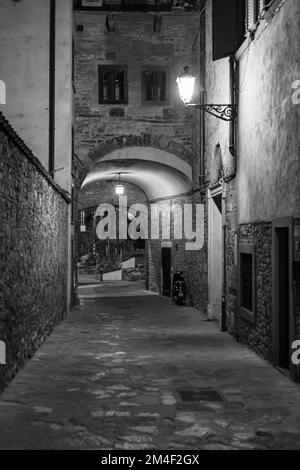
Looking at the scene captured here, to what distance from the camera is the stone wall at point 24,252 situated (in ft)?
21.9

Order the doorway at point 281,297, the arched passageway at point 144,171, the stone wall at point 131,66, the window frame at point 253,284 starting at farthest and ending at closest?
the arched passageway at point 144,171
the stone wall at point 131,66
the window frame at point 253,284
the doorway at point 281,297

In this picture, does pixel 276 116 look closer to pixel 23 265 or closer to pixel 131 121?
pixel 23 265

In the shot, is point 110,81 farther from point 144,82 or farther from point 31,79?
point 31,79

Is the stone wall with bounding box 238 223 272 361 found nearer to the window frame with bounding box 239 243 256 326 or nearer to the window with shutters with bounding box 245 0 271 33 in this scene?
the window frame with bounding box 239 243 256 326

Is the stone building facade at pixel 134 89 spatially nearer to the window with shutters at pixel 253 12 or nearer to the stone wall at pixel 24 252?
the stone wall at pixel 24 252

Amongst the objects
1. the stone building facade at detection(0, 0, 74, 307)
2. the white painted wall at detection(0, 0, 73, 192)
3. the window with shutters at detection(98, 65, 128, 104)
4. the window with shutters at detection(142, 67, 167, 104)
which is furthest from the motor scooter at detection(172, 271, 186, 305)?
the window with shutters at detection(98, 65, 128, 104)

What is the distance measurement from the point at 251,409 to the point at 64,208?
9.12 meters

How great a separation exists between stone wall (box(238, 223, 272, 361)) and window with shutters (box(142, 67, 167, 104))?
27.1 feet

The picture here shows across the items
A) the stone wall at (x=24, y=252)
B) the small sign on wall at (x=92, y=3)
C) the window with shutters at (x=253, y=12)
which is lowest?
the stone wall at (x=24, y=252)

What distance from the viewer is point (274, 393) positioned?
22.3ft

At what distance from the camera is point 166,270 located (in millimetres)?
20422

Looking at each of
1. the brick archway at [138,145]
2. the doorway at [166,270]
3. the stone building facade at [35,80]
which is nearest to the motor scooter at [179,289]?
the doorway at [166,270]

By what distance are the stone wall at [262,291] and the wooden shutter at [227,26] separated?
3.70 meters

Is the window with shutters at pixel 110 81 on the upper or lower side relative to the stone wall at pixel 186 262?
upper
